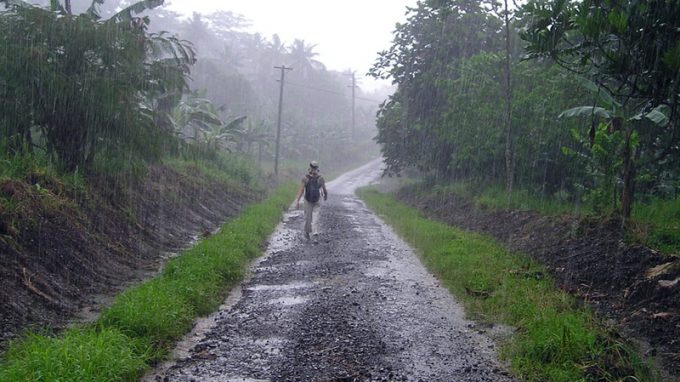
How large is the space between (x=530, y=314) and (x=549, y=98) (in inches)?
392

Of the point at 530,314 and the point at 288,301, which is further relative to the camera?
the point at 288,301

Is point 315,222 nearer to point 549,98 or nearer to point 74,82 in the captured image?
point 549,98

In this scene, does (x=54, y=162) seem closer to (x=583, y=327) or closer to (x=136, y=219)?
(x=136, y=219)

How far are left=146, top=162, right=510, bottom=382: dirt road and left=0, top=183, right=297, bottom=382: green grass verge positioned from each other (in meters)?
0.24

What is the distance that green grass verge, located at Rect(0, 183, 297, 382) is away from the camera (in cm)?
513

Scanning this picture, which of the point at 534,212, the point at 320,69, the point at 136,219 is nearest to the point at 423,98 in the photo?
the point at 534,212

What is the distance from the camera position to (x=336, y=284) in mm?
9727

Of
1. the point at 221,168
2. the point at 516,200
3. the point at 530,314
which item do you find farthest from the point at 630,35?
the point at 221,168

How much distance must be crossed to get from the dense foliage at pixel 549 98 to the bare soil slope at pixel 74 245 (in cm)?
684

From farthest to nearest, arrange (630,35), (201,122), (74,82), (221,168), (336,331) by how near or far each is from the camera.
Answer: (221,168) → (201,122) → (74,82) → (336,331) → (630,35)

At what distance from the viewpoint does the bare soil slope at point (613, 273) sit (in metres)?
6.93

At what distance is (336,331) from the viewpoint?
282 inches

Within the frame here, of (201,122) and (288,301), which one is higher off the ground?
(201,122)

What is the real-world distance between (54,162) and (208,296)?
18.6 feet
